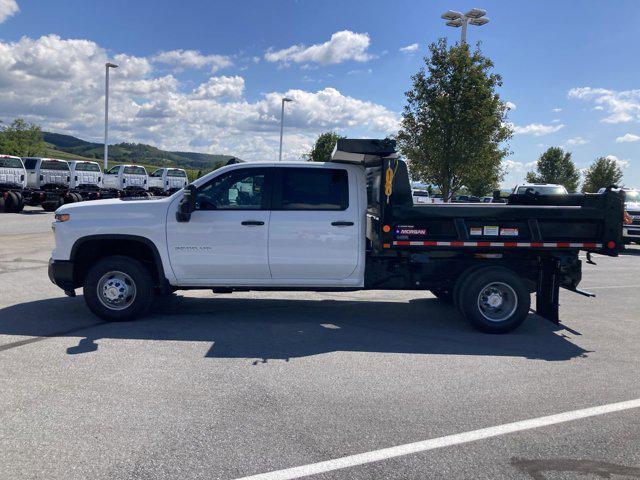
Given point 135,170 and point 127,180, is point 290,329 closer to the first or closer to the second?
point 127,180

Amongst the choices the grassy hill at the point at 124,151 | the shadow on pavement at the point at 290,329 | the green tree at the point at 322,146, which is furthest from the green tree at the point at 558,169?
the grassy hill at the point at 124,151

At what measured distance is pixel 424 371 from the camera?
17.2 ft

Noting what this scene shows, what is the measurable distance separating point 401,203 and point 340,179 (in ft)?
2.71

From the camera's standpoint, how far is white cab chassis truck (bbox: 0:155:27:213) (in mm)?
21906

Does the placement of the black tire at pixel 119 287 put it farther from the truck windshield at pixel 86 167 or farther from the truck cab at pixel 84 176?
the truck windshield at pixel 86 167

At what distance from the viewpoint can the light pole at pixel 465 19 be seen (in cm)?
2460

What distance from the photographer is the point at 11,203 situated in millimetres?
21938

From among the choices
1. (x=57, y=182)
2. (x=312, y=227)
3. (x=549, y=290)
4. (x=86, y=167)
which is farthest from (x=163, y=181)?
(x=549, y=290)

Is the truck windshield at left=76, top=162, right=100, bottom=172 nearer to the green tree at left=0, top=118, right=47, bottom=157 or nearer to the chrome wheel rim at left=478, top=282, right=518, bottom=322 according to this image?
the chrome wheel rim at left=478, top=282, right=518, bottom=322

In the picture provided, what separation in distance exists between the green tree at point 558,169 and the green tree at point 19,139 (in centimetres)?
5330

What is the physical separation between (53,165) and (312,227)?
70.6 feet

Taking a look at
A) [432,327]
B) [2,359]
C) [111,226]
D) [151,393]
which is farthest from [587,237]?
[2,359]

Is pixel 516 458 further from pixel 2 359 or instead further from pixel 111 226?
pixel 111 226

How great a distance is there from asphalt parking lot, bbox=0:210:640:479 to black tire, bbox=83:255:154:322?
0.20 m
